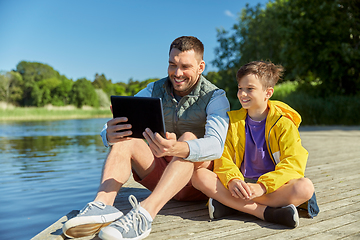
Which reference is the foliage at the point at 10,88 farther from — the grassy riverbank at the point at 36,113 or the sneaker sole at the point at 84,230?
the sneaker sole at the point at 84,230

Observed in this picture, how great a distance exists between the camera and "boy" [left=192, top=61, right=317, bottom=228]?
83.3 inches

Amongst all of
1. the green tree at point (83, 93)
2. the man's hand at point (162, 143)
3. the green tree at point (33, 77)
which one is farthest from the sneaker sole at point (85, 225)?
the green tree at point (83, 93)

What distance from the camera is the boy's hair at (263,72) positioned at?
2.40 m

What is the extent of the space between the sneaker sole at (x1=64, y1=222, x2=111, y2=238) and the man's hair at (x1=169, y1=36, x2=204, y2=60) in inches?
55.4

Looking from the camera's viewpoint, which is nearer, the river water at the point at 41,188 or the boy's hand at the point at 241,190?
the boy's hand at the point at 241,190

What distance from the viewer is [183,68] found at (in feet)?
8.30

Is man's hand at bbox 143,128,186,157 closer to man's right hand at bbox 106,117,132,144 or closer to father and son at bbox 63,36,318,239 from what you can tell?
father and son at bbox 63,36,318,239

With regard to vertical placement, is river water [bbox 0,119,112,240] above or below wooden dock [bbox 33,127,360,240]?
below

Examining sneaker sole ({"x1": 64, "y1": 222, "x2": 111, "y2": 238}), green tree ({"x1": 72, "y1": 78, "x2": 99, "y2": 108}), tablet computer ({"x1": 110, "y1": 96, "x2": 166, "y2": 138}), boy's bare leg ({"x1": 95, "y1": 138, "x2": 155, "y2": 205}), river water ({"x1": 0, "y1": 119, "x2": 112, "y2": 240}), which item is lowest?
river water ({"x1": 0, "y1": 119, "x2": 112, "y2": 240})

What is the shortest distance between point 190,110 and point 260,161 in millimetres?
682

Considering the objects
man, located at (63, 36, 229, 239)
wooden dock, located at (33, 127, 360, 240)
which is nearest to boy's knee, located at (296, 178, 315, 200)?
wooden dock, located at (33, 127, 360, 240)

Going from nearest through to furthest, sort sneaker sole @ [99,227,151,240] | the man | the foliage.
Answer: sneaker sole @ [99,227,151,240] < the man < the foliage

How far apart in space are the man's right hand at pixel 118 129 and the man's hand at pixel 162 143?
0.59 ft

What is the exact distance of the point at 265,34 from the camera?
1010 inches
